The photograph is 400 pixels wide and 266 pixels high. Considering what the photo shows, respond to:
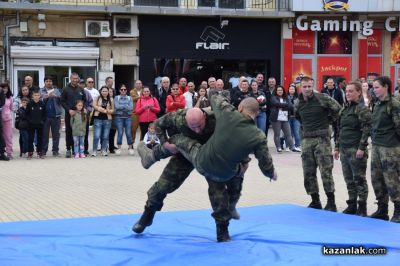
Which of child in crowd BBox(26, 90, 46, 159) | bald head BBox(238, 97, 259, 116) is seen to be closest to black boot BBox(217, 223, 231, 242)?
bald head BBox(238, 97, 259, 116)

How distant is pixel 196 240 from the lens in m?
6.81

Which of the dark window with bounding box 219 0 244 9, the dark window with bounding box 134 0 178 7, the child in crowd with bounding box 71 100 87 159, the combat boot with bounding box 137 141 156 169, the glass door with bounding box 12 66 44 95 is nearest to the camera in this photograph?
the combat boot with bounding box 137 141 156 169

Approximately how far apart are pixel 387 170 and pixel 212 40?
17.4 metres

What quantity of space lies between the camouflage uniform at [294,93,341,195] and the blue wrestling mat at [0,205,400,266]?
0.73 metres

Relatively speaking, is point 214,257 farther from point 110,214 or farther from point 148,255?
point 110,214

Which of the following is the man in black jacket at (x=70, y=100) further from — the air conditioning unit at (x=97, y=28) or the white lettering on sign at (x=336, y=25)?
the white lettering on sign at (x=336, y=25)

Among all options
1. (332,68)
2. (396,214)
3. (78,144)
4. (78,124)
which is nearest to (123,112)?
(78,124)

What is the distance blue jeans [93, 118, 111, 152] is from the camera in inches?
626

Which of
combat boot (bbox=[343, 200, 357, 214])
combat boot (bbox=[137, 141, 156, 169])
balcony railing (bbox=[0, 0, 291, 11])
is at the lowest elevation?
combat boot (bbox=[343, 200, 357, 214])

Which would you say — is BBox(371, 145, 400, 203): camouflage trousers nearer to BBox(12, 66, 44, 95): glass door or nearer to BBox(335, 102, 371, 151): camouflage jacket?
BBox(335, 102, 371, 151): camouflage jacket

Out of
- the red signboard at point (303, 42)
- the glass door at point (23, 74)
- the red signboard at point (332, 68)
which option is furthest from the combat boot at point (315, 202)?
the red signboard at point (332, 68)

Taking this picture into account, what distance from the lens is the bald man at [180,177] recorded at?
22.0 ft

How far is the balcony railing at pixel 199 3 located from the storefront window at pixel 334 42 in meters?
2.07

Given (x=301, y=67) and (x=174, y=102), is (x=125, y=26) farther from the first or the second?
(x=174, y=102)
